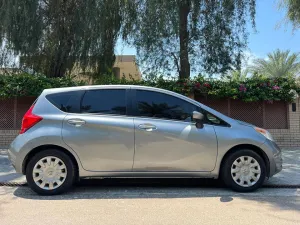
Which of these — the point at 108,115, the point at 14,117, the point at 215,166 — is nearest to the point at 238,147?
the point at 215,166

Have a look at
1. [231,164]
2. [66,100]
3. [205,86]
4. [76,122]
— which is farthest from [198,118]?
[205,86]

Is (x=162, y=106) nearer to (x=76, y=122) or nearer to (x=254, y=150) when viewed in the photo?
(x=76, y=122)

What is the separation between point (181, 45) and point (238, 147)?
20.4ft

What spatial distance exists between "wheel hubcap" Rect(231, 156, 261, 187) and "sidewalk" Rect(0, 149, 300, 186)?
0.76 meters

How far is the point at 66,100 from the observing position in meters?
5.52

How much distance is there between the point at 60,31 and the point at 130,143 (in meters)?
7.70

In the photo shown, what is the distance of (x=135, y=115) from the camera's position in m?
5.47

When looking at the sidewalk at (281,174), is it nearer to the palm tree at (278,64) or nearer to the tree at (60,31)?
the tree at (60,31)

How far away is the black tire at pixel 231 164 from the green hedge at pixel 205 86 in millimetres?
5431

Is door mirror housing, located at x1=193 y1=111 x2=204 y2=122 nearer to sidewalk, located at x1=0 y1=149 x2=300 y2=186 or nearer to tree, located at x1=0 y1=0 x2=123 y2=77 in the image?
sidewalk, located at x1=0 y1=149 x2=300 y2=186

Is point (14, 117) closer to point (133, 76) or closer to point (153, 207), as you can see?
point (133, 76)

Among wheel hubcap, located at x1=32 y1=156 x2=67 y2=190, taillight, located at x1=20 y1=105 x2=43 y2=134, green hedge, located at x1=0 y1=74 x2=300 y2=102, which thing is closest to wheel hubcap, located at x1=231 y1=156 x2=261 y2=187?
wheel hubcap, located at x1=32 y1=156 x2=67 y2=190

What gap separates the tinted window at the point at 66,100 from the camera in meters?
→ 5.46

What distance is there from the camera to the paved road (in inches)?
167
